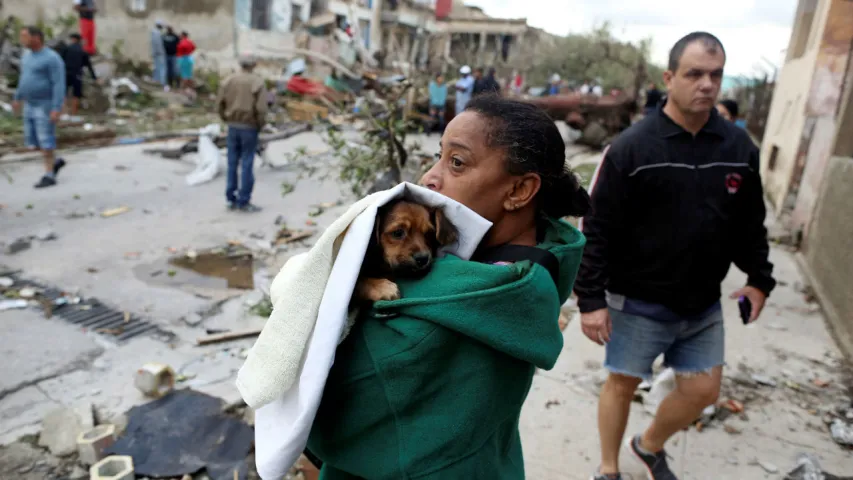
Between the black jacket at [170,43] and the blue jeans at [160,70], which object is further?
the blue jeans at [160,70]

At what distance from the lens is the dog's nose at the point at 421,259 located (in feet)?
4.19

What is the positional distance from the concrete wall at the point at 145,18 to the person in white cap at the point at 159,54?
2.21 m

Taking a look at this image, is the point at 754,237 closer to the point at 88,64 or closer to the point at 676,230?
the point at 676,230

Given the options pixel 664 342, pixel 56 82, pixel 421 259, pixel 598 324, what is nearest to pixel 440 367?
pixel 421 259

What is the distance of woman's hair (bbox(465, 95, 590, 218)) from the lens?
128 centimetres

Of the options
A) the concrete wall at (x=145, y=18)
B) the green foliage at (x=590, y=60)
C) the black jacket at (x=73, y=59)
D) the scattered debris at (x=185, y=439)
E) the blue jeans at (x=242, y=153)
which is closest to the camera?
the scattered debris at (x=185, y=439)

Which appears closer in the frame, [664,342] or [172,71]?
[664,342]

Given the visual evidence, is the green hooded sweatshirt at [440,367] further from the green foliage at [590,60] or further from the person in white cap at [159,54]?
the green foliage at [590,60]

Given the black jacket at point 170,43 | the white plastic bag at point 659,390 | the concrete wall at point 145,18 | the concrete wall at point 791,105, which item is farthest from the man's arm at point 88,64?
the white plastic bag at point 659,390

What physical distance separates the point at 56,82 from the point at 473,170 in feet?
30.3

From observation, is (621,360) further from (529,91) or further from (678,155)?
(529,91)

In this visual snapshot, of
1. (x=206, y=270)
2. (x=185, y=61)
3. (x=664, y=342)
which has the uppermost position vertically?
(x=185, y=61)

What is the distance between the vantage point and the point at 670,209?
2629 millimetres

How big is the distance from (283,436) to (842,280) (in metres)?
5.61
